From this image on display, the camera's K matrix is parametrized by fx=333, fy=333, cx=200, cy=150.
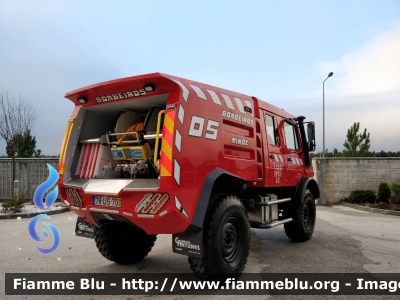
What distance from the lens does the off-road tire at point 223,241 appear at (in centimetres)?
395

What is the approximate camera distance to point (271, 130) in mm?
5855

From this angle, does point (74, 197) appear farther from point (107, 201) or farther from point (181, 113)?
point (181, 113)

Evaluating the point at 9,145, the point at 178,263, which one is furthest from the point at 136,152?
the point at 9,145

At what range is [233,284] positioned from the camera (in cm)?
424

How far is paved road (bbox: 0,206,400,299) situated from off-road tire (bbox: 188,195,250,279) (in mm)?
337

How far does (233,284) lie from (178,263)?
4.27 ft

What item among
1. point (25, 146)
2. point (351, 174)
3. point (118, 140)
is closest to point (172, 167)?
point (118, 140)

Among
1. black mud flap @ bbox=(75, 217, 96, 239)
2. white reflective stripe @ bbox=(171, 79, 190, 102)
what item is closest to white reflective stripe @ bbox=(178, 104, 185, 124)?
white reflective stripe @ bbox=(171, 79, 190, 102)

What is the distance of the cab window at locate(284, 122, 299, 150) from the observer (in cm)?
651

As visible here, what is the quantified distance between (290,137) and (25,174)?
11.3 m

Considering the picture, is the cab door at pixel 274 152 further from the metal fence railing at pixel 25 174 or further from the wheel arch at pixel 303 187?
the metal fence railing at pixel 25 174

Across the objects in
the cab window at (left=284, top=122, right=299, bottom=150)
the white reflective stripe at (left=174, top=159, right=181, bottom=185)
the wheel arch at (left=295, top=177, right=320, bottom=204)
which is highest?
the cab window at (left=284, top=122, right=299, bottom=150)

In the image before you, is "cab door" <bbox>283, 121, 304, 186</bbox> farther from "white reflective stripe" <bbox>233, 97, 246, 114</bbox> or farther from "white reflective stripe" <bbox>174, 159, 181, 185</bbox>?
"white reflective stripe" <bbox>174, 159, 181, 185</bbox>

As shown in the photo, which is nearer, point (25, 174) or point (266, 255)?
point (266, 255)
